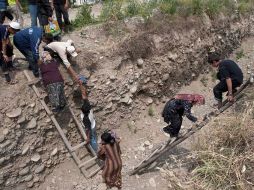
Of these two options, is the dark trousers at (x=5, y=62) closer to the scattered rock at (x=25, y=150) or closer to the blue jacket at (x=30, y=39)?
the blue jacket at (x=30, y=39)

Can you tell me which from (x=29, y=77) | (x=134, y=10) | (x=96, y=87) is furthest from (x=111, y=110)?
(x=134, y=10)

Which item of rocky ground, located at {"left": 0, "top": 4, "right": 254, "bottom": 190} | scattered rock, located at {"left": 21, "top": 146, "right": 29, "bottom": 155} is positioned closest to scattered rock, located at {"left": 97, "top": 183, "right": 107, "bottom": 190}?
rocky ground, located at {"left": 0, "top": 4, "right": 254, "bottom": 190}

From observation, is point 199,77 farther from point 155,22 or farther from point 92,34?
point 92,34

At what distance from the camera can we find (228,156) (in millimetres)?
A: 5734

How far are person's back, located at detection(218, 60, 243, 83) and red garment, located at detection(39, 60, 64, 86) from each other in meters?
3.26

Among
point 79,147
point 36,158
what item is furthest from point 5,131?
point 79,147

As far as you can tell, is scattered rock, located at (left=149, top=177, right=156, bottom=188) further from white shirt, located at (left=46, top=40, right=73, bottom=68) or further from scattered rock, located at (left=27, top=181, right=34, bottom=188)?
white shirt, located at (left=46, top=40, right=73, bottom=68)

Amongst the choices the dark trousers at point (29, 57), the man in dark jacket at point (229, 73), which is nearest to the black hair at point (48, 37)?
the dark trousers at point (29, 57)

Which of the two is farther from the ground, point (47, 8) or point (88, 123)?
point (47, 8)

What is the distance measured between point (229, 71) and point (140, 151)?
8.96ft

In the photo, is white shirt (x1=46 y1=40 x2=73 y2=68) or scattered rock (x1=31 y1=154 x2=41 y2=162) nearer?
scattered rock (x1=31 y1=154 x2=41 y2=162)

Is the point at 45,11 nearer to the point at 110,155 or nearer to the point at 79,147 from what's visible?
the point at 79,147

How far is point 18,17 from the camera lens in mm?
9453

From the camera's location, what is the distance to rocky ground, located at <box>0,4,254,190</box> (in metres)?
6.99
